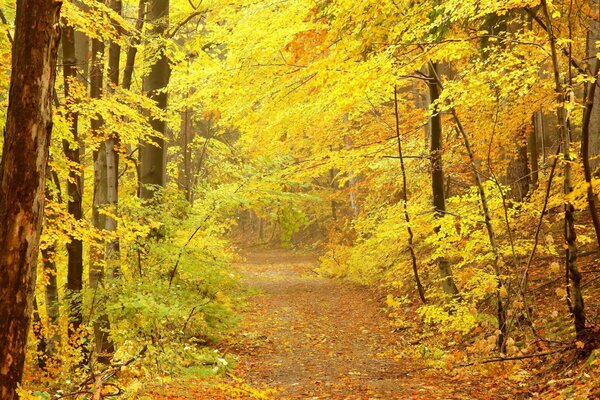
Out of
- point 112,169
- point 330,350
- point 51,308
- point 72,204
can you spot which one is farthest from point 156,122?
point 330,350

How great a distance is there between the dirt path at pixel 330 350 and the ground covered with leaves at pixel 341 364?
1 centimetres

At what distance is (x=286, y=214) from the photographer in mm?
11492

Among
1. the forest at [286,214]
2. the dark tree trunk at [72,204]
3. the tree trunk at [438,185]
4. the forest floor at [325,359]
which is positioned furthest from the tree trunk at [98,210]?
the tree trunk at [438,185]

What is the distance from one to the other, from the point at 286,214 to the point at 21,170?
7.61 meters

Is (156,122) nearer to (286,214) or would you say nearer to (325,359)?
(286,214)

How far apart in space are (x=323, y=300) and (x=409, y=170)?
4.91m

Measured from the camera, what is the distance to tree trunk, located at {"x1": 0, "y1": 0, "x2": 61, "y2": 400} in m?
4.09

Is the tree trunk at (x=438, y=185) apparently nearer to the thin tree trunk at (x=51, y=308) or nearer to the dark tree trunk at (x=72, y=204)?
the dark tree trunk at (x=72, y=204)

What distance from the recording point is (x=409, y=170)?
15.2 metres

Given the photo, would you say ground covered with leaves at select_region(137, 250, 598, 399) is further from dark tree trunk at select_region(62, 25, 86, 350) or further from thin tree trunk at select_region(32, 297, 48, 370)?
thin tree trunk at select_region(32, 297, 48, 370)

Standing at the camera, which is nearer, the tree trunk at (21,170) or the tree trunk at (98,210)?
the tree trunk at (21,170)

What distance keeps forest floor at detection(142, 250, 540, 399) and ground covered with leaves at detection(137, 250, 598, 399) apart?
14 mm

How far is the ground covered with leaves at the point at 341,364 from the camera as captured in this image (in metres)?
6.61

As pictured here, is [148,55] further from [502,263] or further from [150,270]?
[502,263]
